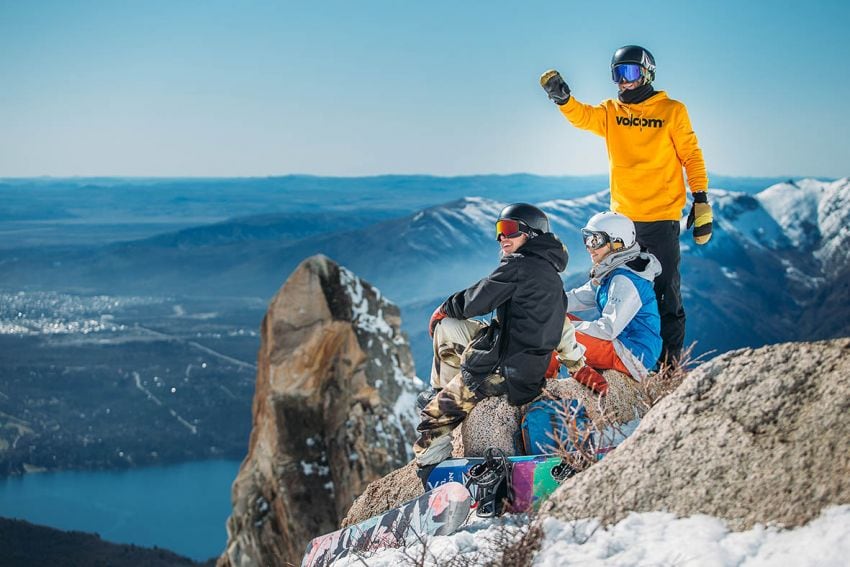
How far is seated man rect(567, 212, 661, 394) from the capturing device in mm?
6219

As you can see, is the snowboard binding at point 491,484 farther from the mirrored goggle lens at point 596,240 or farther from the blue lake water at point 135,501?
the blue lake water at point 135,501

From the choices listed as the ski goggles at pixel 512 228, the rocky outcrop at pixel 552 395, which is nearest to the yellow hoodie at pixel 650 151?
the rocky outcrop at pixel 552 395

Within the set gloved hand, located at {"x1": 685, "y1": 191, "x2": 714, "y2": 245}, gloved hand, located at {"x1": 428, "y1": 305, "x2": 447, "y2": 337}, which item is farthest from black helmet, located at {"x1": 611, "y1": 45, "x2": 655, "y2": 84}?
gloved hand, located at {"x1": 428, "y1": 305, "x2": 447, "y2": 337}

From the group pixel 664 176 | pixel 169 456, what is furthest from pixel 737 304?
pixel 664 176

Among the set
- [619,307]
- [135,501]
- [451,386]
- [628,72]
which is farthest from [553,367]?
[135,501]

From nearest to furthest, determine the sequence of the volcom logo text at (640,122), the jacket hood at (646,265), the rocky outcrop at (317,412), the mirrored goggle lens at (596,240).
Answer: the mirrored goggle lens at (596,240) < the jacket hood at (646,265) < the volcom logo text at (640,122) < the rocky outcrop at (317,412)

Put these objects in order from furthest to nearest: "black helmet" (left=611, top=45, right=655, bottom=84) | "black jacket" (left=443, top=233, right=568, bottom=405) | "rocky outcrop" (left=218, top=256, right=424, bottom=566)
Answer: "rocky outcrop" (left=218, top=256, right=424, bottom=566)
"black helmet" (left=611, top=45, right=655, bottom=84)
"black jacket" (left=443, top=233, right=568, bottom=405)

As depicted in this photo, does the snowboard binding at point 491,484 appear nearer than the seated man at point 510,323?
Yes

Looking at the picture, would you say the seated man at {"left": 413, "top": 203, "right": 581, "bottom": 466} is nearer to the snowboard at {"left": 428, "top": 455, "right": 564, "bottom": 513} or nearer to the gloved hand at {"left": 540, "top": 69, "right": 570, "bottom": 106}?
the snowboard at {"left": 428, "top": 455, "right": 564, "bottom": 513}

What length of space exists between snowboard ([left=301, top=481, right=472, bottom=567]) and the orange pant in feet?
5.63

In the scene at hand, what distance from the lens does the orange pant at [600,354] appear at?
6.27m

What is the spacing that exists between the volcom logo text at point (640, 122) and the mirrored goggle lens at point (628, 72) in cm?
34

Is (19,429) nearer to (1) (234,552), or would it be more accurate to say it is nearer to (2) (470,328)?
(1) (234,552)

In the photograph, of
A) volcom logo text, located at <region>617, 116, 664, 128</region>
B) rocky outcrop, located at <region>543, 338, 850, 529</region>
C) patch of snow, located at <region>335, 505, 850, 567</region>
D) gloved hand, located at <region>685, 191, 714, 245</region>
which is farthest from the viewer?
gloved hand, located at <region>685, 191, 714, 245</region>
